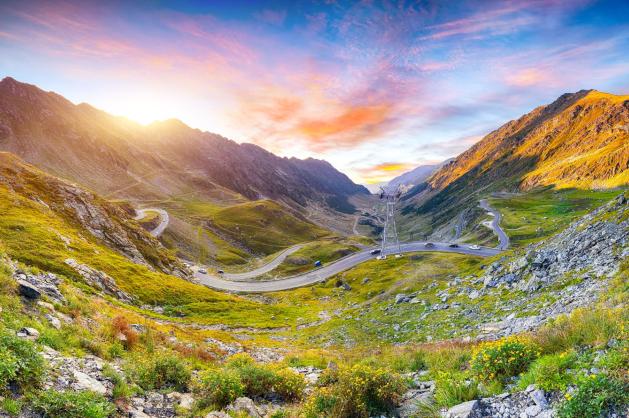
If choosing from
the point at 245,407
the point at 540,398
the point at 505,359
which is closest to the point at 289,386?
the point at 245,407

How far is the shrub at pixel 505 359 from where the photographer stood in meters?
9.74

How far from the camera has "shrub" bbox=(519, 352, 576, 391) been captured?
8148 millimetres

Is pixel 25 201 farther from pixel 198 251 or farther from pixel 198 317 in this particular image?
pixel 198 251

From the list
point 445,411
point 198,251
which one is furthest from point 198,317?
point 198,251

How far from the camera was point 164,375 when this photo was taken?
42.5 feet

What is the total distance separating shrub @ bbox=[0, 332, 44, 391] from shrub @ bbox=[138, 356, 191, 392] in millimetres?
3756

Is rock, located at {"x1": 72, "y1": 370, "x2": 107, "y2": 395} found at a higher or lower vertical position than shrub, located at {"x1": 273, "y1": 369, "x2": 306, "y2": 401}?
higher

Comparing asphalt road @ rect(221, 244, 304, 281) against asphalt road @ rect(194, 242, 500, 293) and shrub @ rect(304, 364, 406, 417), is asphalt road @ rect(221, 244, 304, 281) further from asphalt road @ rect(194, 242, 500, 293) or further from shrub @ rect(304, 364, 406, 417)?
shrub @ rect(304, 364, 406, 417)

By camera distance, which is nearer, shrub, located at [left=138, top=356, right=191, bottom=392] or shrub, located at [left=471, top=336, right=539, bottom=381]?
shrub, located at [left=471, top=336, right=539, bottom=381]

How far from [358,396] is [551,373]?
5.59 m

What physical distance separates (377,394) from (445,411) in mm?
2203

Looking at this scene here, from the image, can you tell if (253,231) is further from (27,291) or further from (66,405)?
(66,405)

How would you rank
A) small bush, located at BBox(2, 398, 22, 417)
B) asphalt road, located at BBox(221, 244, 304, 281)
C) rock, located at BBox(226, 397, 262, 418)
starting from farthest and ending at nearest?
asphalt road, located at BBox(221, 244, 304, 281) < rock, located at BBox(226, 397, 262, 418) < small bush, located at BBox(2, 398, 22, 417)

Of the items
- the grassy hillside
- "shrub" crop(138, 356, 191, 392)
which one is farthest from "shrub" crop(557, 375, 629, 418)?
the grassy hillside
